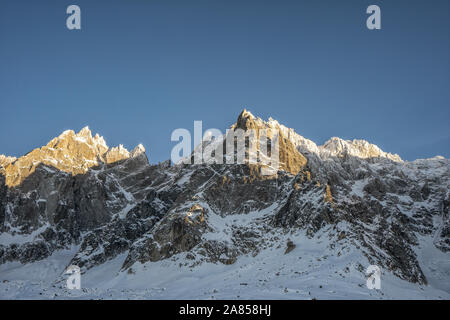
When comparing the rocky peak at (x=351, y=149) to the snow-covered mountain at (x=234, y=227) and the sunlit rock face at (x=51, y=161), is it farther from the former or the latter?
the sunlit rock face at (x=51, y=161)

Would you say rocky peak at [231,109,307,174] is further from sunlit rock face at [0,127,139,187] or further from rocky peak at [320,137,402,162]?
sunlit rock face at [0,127,139,187]

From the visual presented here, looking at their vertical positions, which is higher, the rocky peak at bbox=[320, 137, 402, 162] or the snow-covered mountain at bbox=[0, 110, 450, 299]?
the rocky peak at bbox=[320, 137, 402, 162]

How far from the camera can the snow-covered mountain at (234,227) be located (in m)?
66.6

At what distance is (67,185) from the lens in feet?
585

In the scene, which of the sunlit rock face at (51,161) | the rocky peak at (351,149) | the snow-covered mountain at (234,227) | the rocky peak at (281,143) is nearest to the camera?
the snow-covered mountain at (234,227)

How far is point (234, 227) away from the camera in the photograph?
110 meters

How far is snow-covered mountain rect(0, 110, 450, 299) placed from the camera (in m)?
66.6

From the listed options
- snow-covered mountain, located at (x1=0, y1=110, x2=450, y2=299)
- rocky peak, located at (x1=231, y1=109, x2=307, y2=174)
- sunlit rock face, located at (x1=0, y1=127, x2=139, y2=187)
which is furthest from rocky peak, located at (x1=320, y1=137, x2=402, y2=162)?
sunlit rock face, located at (x1=0, y1=127, x2=139, y2=187)

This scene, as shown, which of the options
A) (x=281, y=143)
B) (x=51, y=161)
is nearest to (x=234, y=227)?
(x=281, y=143)

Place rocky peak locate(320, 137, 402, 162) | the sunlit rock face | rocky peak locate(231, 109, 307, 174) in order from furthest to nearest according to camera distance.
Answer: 1. rocky peak locate(320, 137, 402, 162)
2. the sunlit rock face
3. rocky peak locate(231, 109, 307, 174)

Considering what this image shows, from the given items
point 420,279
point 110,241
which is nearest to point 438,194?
point 420,279

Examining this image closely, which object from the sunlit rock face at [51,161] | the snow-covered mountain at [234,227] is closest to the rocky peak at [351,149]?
the snow-covered mountain at [234,227]
